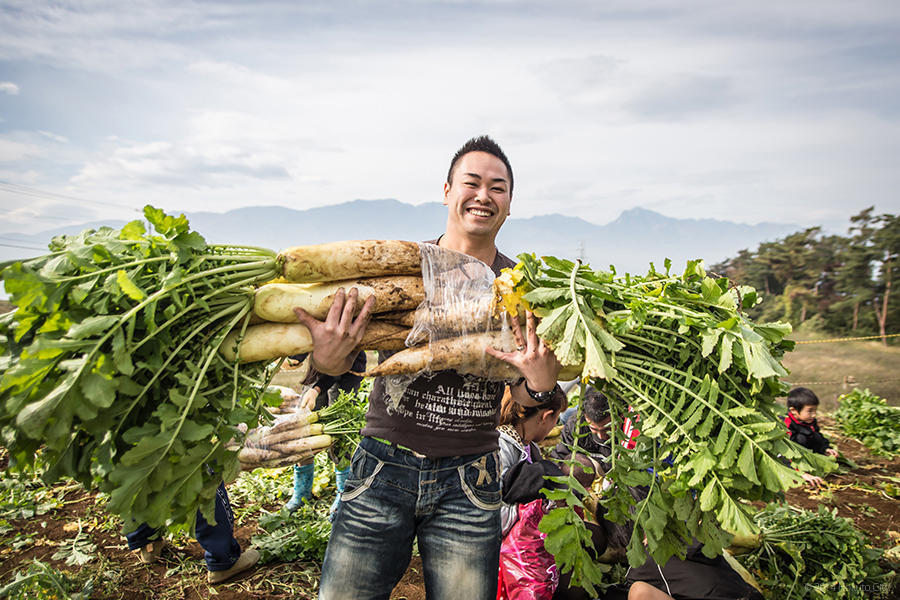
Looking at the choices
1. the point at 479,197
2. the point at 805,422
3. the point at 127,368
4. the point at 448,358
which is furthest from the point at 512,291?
the point at 805,422

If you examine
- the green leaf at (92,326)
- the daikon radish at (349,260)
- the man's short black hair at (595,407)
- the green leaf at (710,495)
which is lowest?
the man's short black hair at (595,407)

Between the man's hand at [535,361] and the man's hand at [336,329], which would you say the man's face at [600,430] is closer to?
the man's hand at [535,361]

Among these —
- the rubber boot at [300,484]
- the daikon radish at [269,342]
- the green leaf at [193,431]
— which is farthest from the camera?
the rubber boot at [300,484]

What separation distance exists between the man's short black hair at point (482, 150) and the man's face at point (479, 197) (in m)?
0.07

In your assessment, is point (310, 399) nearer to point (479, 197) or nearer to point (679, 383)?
point (479, 197)

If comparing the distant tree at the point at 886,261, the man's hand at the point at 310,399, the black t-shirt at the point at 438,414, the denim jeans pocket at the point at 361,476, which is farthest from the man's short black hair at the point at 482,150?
the distant tree at the point at 886,261

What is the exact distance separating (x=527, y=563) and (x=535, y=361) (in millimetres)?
1783

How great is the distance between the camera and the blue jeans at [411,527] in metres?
2.15

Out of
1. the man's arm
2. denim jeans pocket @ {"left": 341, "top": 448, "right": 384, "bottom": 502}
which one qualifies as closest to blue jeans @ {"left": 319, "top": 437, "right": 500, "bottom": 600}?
denim jeans pocket @ {"left": 341, "top": 448, "right": 384, "bottom": 502}

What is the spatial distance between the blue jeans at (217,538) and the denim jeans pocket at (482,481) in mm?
2227

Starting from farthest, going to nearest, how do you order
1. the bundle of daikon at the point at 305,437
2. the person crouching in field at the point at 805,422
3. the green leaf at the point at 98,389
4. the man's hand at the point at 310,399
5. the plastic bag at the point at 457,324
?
the person crouching in field at the point at 805,422 < the man's hand at the point at 310,399 < the bundle of daikon at the point at 305,437 < the plastic bag at the point at 457,324 < the green leaf at the point at 98,389

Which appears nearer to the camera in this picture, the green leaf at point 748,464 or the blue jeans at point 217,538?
the green leaf at point 748,464

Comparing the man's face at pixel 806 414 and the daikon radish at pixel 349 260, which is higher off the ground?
the daikon radish at pixel 349 260

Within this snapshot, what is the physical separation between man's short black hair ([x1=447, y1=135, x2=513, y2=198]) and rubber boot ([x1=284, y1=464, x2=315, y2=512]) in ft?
11.2
